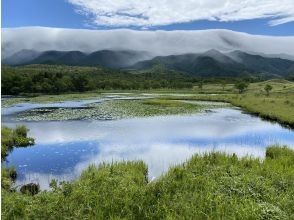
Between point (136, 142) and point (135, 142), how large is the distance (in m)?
0.10

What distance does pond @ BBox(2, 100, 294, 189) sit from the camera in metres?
28.5

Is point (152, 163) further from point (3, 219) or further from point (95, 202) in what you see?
point (3, 219)

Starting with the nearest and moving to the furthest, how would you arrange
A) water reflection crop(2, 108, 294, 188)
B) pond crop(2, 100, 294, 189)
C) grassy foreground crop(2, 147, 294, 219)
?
1. grassy foreground crop(2, 147, 294, 219)
2. pond crop(2, 100, 294, 189)
3. water reflection crop(2, 108, 294, 188)

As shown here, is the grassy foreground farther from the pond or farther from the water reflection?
the water reflection

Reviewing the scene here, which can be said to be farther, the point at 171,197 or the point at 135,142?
the point at 135,142

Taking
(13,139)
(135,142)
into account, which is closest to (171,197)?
(135,142)

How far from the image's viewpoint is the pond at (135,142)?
28484 mm

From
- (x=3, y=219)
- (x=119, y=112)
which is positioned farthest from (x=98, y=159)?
(x=119, y=112)

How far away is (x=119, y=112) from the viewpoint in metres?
68.7

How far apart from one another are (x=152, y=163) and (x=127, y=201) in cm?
1259

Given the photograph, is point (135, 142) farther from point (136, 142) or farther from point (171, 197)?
point (171, 197)

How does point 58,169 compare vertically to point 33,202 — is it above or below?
below

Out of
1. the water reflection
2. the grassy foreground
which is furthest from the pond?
the grassy foreground

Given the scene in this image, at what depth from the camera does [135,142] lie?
3881 centimetres
